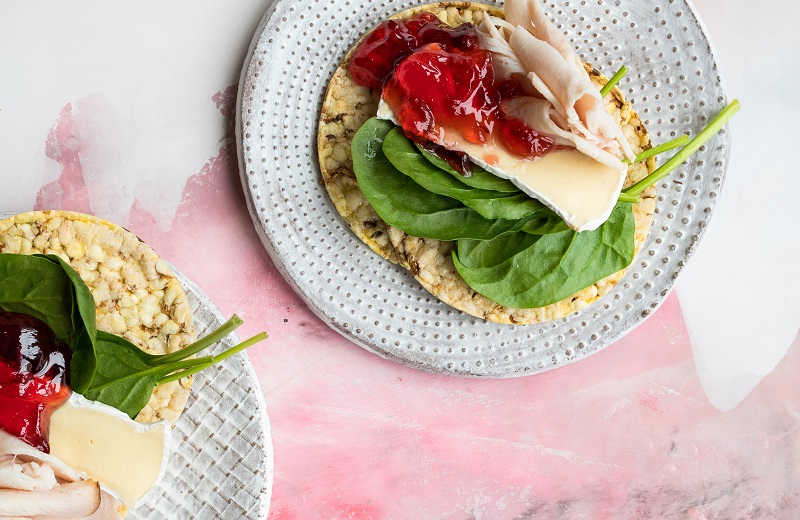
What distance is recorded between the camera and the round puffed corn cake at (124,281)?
1811 millimetres

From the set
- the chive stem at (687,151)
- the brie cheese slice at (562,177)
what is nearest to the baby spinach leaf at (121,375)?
the brie cheese slice at (562,177)

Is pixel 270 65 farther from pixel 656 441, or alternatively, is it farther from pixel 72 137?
pixel 656 441

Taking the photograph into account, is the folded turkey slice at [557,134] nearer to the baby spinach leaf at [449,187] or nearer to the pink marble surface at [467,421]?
the baby spinach leaf at [449,187]

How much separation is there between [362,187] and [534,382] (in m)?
0.85

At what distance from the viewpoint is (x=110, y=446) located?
1.59 meters

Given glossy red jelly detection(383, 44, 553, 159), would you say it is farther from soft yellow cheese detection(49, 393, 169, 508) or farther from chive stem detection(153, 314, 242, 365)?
soft yellow cheese detection(49, 393, 169, 508)

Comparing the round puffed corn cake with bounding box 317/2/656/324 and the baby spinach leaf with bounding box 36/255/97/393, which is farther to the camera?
the round puffed corn cake with bounding box 317/2/656/324

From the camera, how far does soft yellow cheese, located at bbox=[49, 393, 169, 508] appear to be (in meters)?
1.58

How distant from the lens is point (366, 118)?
6.68 ft

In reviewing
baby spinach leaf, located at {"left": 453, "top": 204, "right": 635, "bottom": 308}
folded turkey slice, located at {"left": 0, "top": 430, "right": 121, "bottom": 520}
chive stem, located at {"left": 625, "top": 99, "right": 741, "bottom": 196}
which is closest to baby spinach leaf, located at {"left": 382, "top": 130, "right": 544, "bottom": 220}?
baby spinach leaf, located at {"left": 453, "top": 204, "right": 635, "bottom": 308}

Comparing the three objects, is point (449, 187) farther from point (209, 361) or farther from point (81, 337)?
point (81, 337)

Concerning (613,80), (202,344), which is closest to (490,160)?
(613,80)

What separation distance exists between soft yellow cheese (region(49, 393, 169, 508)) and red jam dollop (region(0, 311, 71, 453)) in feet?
0.08

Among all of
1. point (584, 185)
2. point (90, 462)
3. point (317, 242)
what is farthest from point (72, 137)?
point (584, 185)
